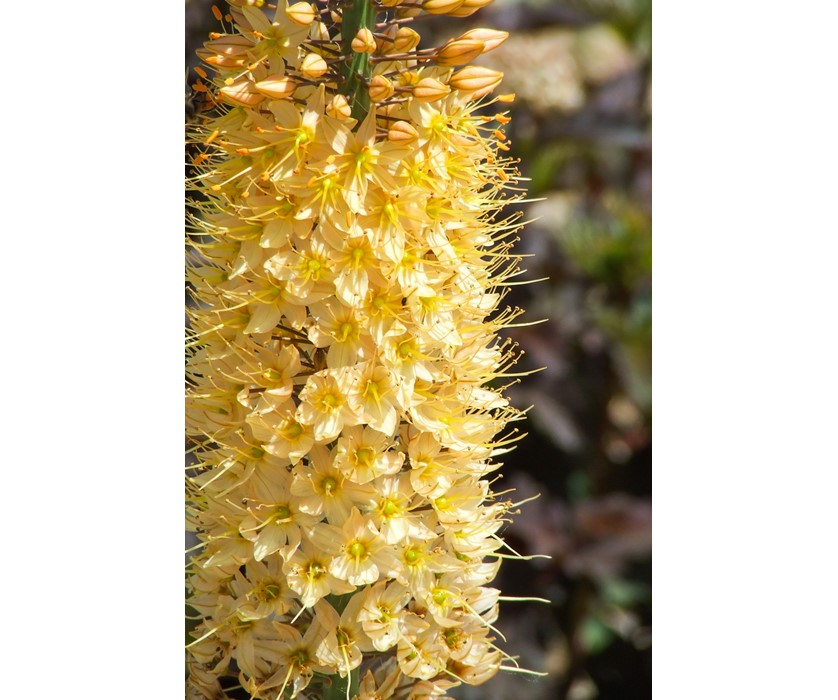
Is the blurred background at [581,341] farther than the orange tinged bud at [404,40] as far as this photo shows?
Yes

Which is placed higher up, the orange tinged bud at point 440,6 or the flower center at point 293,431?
the orange tinged bud at point 440,6

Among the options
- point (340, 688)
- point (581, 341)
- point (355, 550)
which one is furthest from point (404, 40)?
point (581, 341)

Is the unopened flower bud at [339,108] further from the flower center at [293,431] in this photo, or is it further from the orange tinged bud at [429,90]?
the flower center at [293,431]

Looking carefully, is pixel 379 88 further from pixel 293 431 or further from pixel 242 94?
pixel 293 431

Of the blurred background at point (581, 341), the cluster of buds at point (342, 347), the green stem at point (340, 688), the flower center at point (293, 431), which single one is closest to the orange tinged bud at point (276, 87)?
the cluster of buds at point (342, 347)

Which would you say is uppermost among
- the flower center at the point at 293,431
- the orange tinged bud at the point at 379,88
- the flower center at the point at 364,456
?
the orange tinged bud at the point at 379,88

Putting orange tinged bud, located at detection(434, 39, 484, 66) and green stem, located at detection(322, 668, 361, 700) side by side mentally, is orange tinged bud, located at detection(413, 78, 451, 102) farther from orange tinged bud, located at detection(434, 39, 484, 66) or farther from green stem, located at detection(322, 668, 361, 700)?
green stem, located at detection(322, 668, 361, 700)
